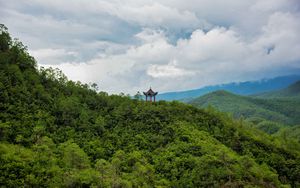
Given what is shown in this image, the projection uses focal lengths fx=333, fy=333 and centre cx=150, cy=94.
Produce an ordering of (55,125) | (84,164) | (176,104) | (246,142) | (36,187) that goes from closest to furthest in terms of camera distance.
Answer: (36,187), (84,164), (55,125), (246,142), (176,104)

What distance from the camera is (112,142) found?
6531cm

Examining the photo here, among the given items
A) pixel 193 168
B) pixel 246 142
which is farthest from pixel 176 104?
pixel 193 168

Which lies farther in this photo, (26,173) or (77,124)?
(77,124)

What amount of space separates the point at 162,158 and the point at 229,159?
12.2m

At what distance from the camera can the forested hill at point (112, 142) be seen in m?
48.4

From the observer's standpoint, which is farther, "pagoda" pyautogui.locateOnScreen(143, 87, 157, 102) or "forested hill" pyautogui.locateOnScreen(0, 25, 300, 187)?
"pagoda" pyautogui.locateOnScreen(143, 87, 157, 102)

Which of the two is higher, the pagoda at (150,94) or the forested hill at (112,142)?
the pagoda at (150,94)

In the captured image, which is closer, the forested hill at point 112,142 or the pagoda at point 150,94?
the forested hill at point 112,142

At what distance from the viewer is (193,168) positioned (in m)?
59.8

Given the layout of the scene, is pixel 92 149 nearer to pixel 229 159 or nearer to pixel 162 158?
pixel 162 158

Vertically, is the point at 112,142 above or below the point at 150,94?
below

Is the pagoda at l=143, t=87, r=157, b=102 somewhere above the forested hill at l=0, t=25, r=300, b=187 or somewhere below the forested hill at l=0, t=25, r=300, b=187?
above

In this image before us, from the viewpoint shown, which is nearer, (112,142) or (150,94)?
(112,142)

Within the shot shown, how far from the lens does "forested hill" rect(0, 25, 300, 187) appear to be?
48.4m
